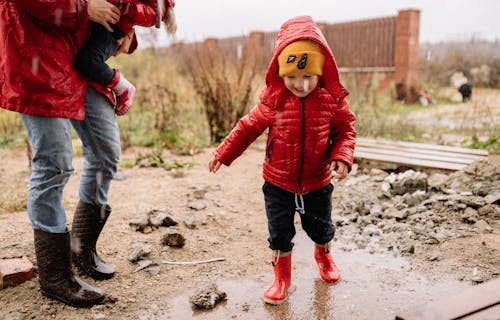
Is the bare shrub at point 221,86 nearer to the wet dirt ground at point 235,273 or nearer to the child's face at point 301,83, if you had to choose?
the wet dirt ground at point 235,273

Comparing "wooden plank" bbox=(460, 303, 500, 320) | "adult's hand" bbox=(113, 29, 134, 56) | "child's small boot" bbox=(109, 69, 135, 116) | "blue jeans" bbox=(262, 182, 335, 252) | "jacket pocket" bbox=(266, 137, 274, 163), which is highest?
"adult's hand" bbox=(113, 29, 134, 56)

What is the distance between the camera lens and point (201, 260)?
320 centimetres

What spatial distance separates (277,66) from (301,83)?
0.62ft

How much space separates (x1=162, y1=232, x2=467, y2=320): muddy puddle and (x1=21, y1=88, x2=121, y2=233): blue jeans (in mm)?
790

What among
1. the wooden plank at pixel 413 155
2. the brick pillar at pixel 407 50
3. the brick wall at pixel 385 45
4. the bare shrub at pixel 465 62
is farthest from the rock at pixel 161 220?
the brick pillar at pixel 407 50

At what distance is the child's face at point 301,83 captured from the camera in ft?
8.00

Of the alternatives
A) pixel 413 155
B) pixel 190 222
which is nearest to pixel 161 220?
pixel 190 222

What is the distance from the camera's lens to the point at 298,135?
2508 mm

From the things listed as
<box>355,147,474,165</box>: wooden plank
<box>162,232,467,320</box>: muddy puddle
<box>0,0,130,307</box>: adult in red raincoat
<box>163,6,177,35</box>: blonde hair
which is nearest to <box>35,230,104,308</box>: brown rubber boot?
<box>0,0,130,307</box>: adult in red raincoat

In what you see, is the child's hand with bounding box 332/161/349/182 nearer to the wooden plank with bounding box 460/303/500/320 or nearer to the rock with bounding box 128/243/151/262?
the wooden plank with bounding box 460/303/500/320

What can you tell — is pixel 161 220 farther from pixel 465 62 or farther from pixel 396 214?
pixel 465 62

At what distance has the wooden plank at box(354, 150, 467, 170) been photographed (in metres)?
4.82

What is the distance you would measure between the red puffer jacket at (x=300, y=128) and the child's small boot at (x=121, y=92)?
61cm

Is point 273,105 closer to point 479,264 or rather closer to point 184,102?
point 479,264
